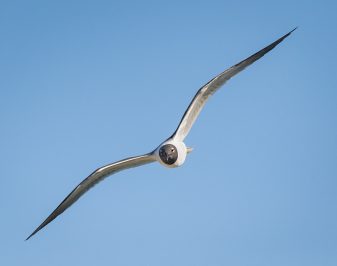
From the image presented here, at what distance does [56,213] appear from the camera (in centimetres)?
3606

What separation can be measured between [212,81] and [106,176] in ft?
18.7

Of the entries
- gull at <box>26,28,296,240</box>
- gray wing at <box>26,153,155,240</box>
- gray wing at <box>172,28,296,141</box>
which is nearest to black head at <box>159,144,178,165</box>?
gull at <box>26,28,296,240</box>

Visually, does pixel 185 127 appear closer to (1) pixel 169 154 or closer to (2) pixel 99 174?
(1) pixel 169 154

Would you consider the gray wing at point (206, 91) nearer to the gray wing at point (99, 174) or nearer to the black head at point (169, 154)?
the black head at point (169, 154)

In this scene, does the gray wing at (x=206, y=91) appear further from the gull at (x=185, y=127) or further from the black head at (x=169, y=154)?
the black head at (x=169, y=154)

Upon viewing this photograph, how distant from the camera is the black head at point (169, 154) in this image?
106ft

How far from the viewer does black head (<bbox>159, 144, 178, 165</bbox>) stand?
32375 millimetres

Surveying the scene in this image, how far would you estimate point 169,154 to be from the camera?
32.4 meters

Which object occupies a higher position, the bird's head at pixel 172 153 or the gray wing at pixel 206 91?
the gray wing at pixel 206 91

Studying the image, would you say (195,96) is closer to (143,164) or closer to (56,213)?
(143,164)

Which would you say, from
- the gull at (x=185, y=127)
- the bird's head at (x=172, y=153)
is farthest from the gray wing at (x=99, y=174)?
the bird's head at (x=172, y=153)

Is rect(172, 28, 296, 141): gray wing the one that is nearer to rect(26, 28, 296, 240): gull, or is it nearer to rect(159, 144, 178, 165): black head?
rect(26, 28, 296, 240): gull

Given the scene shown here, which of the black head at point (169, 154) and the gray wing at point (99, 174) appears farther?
the gray wing at point (99, 174)

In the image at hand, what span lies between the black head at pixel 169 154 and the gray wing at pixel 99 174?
970mm
